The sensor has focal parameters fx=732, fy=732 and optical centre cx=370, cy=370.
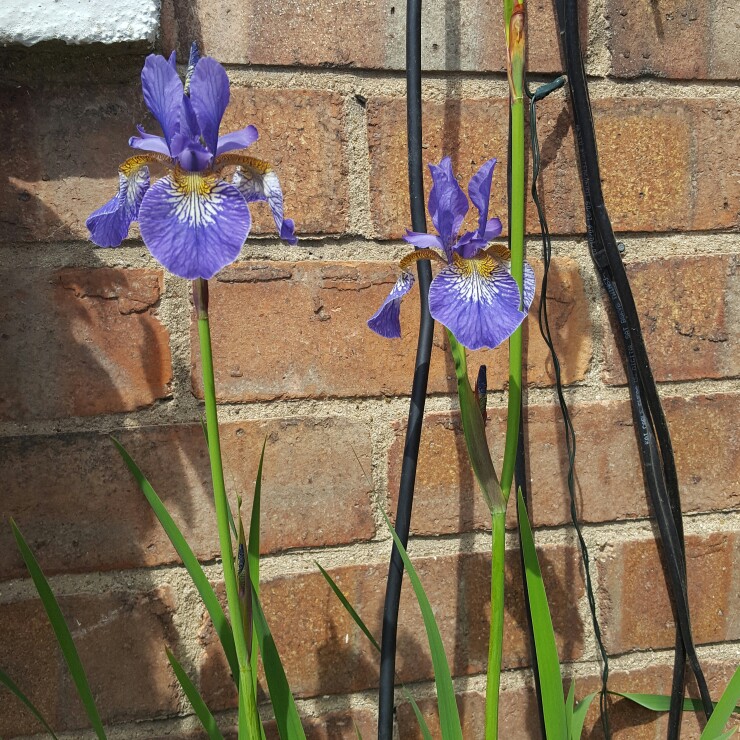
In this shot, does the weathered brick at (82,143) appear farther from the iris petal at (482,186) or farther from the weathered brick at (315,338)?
the iris petal at (482,186)

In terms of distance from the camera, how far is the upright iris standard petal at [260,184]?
0.40m

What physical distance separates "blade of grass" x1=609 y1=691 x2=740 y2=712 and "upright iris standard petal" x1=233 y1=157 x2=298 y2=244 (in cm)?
54

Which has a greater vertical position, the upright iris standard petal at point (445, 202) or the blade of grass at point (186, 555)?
the upright iris standard petal at point (445, 202)

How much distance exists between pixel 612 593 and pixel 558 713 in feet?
0.77

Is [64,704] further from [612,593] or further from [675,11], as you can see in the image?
[675,11]

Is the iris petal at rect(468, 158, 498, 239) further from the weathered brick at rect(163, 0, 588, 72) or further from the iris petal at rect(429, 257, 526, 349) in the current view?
the weathered brick at rect(163, 0, 588, 72)

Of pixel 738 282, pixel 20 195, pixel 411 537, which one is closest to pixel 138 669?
pixel 411 537

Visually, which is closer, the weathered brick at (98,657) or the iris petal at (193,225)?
the iris petal at (193,225)

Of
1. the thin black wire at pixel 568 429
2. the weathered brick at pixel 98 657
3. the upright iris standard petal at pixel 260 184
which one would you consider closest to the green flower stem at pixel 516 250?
the upright iris standard petal at pixel 260 184

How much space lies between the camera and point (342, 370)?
2.12 feet

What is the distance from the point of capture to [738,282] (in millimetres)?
695

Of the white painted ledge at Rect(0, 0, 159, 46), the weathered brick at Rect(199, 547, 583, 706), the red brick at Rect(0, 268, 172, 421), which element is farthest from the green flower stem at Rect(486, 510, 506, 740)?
the white painted ledge at Rect(0, 0, 159, 46)

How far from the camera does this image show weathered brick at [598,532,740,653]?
0.69 meters

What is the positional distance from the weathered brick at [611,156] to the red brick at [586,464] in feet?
0.57
